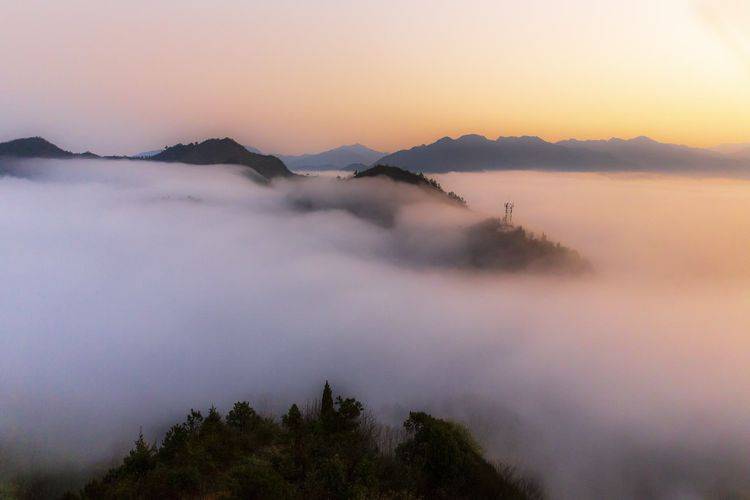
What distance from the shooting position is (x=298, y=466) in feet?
175

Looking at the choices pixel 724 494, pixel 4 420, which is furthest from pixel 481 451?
pixel 4 420

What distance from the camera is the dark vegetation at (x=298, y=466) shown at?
148 feet

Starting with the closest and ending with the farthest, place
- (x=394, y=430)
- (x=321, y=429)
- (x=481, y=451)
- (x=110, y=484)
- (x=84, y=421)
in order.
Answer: (x=110, y=484), (x=321, y=429), (x=481, y=451), (x=394, y=430), (x=84, y=421)

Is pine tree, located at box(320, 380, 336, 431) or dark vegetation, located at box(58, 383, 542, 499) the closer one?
dark vegetation, located at box(58, 383, 542, 499)

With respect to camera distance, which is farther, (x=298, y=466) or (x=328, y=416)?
(x=328, y=416)

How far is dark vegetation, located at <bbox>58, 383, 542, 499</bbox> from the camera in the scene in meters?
45.1

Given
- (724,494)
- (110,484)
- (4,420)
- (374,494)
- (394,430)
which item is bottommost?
(724,494)

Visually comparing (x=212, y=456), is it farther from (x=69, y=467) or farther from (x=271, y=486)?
(x=69, y=467)

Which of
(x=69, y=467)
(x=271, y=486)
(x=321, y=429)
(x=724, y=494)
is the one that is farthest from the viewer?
(x=724, y=494)

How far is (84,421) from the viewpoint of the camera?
19962 centimetres

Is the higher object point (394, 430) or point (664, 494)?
point (394, 430)

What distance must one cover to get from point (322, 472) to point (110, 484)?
3377 cm

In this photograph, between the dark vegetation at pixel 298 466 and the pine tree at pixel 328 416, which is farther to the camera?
the pine tree at pixel 328 416

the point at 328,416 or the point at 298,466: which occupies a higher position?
the point at 298,466
